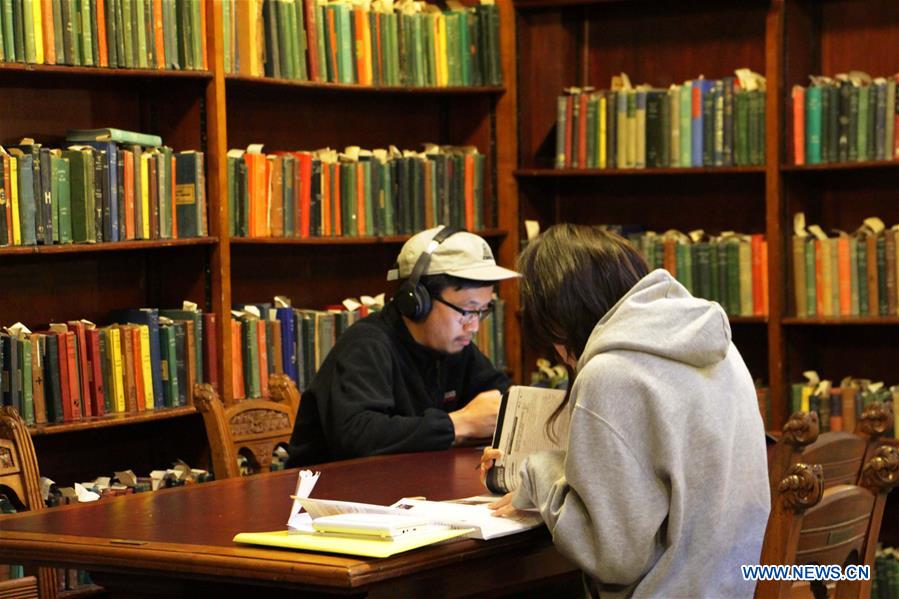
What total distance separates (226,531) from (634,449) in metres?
0.69

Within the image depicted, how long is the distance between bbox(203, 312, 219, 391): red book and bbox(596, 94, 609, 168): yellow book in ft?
4.98

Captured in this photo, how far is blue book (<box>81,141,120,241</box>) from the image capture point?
12.1ft

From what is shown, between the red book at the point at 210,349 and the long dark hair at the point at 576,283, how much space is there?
2.00 metres

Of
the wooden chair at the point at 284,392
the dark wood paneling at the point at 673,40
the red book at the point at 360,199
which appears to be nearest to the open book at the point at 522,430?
the wooden chair at the point at 284,392

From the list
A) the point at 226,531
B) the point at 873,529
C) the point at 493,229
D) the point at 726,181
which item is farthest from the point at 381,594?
the point at 726,181

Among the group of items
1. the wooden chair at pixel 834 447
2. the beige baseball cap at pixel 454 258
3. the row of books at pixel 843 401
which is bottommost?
the row of books at pixel 843 401

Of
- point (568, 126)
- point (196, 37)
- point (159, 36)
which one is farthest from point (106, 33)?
point (568, 126)

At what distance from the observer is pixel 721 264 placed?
4.59 metres

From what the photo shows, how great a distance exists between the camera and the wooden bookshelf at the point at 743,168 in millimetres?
4453

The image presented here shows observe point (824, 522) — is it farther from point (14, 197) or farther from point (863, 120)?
point (863, 120)

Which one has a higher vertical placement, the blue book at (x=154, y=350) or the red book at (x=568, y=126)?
the red book at (x=568, y=126)

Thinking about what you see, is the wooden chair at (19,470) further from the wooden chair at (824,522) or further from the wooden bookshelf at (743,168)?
the wooden bookshelf at (743,168)

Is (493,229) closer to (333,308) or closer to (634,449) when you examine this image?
(333,308)

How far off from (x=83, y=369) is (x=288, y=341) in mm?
722
